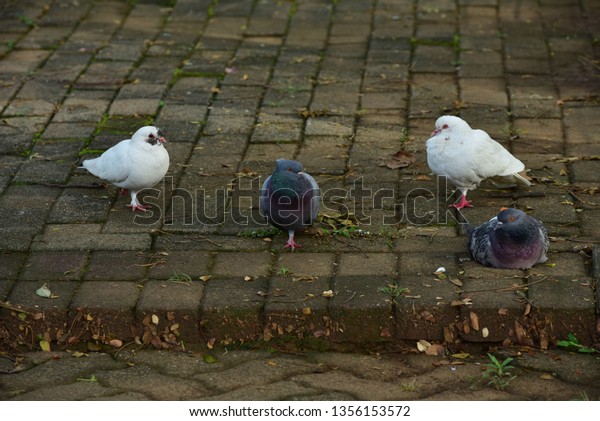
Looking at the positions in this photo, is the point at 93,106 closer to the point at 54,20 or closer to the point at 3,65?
the point at 3,65

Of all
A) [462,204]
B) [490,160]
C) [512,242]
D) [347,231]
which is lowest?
[462,204]

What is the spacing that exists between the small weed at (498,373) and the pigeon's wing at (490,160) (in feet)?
4.60

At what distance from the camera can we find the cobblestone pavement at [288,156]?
4332 mm

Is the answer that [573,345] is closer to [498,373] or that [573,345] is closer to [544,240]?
[498,373]

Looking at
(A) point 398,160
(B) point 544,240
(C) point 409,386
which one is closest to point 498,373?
(C) point 409,386

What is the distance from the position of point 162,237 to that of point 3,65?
3.29m

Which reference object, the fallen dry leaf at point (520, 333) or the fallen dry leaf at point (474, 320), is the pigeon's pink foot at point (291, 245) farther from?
the fallen dry leaf at point (520, 333)

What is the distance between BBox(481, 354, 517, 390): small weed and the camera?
13.1ft

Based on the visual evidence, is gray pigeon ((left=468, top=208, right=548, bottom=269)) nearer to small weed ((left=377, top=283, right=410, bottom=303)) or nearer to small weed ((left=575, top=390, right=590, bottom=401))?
small weed ((left=377, top=283, right=410, bottom=303))

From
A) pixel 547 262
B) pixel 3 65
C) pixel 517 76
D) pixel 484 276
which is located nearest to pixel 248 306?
pixel 484 276

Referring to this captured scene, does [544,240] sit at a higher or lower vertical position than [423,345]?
higher

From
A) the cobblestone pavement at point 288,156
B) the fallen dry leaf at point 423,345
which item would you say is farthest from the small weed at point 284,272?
the fallen dry leaf at point 423,345

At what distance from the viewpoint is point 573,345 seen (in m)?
4.22

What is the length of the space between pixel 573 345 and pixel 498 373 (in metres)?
0.40
